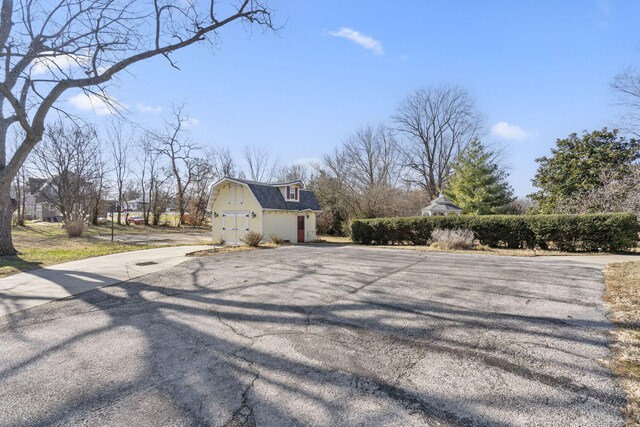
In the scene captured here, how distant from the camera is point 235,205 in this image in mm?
20344

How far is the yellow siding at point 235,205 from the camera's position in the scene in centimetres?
1931

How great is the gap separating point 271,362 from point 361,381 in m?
0.94

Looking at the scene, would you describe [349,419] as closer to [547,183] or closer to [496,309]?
[496,309]

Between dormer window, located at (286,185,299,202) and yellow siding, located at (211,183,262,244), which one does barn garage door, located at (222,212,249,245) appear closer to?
yellow siding, located at (211,183,262,244)

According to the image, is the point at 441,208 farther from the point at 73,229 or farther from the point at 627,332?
the point at 73,229

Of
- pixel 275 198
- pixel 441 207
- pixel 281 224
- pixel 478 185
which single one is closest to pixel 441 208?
pixel 441 207

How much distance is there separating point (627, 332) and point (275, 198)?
18.3 meters

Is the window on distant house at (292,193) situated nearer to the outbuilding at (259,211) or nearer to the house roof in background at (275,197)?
the outbuilding at (259,211)

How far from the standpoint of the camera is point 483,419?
7.44 ft

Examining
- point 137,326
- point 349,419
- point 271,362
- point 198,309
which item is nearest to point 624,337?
point 349,419

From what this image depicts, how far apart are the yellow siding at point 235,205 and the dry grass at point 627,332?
52.2 ft

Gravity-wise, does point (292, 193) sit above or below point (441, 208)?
above

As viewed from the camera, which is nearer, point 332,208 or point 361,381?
point 361,381

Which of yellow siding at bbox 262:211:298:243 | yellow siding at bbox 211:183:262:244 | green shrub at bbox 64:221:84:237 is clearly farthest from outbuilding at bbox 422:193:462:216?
green shrub at bbox 64:221:84:237
